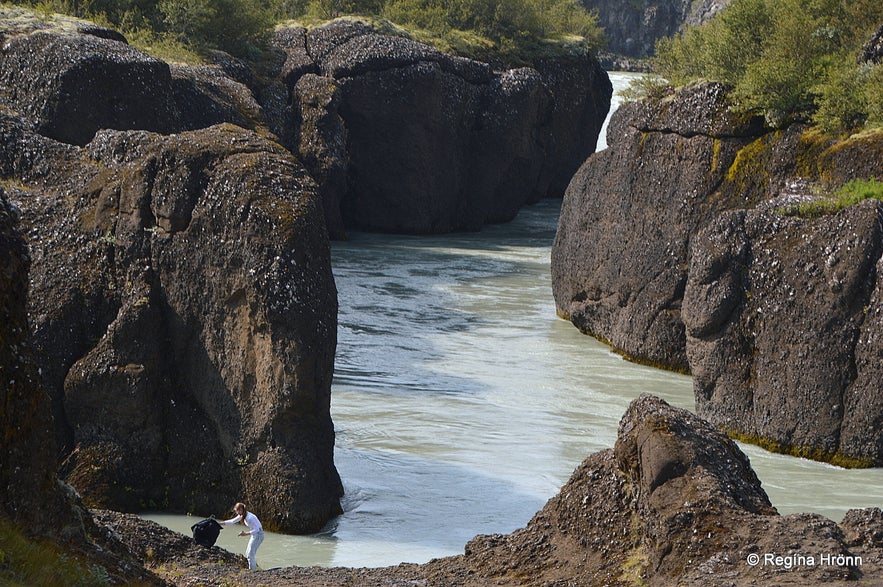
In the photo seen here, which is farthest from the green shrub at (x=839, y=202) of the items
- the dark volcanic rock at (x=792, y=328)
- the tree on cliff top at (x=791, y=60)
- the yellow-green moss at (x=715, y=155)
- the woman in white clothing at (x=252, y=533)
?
the woman in white clothing at (x=252, y=533)

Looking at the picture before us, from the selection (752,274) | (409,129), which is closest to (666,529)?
(752,274)

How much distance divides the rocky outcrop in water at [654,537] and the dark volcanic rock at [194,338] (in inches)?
A: 107

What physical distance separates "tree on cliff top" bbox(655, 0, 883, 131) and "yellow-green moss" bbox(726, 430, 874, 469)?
5.41 metres

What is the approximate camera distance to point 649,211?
22.2 meters

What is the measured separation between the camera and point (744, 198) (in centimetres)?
2073

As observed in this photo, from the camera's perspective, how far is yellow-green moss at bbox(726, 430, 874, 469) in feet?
51.1

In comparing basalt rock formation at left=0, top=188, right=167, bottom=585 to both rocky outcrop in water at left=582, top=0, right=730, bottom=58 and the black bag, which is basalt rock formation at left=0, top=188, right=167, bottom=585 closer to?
the black bag

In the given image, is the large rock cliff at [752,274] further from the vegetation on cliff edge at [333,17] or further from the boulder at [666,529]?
the vegetation on cliff edge at [333,17]

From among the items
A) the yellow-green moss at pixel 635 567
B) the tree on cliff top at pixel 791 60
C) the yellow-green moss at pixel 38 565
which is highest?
the tree on cliff top at pixel 791 60

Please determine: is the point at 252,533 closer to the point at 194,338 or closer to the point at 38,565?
the point at 194,338

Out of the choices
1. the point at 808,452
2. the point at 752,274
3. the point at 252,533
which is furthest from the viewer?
the point at 752,274

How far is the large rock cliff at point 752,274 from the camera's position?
51.7 feet

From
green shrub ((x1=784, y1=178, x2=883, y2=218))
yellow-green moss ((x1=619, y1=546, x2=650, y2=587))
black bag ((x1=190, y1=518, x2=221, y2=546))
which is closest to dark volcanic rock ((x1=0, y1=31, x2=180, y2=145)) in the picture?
black bag ((x1=190, y1=518, x2=221, y2=546))

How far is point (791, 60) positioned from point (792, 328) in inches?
271
